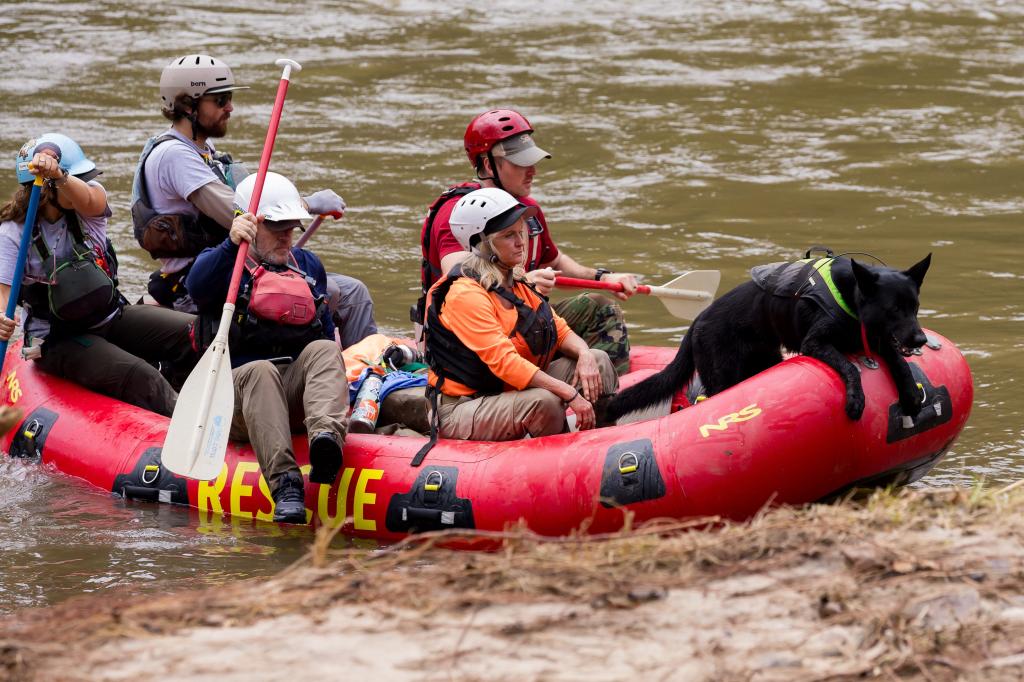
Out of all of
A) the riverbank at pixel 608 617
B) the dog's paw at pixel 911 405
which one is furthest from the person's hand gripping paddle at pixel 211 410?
the dog's paw at pixel 911 405

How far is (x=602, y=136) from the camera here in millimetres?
14422

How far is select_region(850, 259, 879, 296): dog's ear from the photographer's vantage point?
494cm

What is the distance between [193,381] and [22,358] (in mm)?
1609

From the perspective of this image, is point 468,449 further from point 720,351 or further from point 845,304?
point 845,304

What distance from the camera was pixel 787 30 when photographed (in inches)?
728

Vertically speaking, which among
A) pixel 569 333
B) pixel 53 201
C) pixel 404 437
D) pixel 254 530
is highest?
pixel 53 201

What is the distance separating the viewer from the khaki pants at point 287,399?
5.72 meters

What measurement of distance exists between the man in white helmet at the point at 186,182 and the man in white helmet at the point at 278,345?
0.57 metres

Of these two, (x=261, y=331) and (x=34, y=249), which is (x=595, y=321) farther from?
(x=34, y=249)

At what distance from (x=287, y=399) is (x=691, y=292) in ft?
6.59

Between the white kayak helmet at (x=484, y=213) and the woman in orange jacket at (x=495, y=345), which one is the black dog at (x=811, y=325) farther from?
the white kayak helmet at (x=484, y=213)

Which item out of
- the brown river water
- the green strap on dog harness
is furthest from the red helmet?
the brown river water

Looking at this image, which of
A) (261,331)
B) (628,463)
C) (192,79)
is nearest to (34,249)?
(192,79)

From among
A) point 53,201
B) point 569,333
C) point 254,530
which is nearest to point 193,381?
point 254,530
